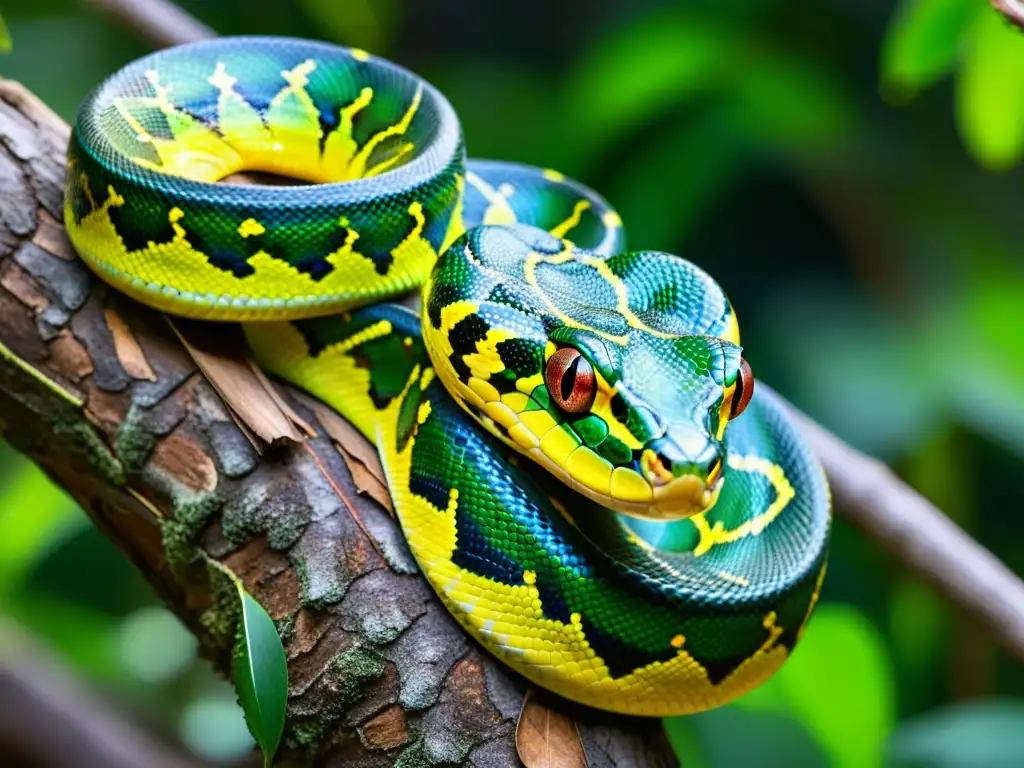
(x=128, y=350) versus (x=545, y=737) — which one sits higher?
(x=128, y=350)

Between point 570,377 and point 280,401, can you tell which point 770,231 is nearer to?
point 280,401

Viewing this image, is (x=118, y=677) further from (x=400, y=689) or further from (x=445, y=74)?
(x=445, y=74)

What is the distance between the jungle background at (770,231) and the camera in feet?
17.1

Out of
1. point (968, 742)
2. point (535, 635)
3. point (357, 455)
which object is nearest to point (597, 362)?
point (535, 635)

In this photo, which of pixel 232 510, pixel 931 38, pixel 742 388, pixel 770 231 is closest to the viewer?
pixel 742 388

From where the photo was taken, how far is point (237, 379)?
2.55 meters

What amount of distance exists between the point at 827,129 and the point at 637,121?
1.34 m

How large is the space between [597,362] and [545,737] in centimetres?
92

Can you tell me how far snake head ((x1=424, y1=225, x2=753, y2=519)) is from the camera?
1.97 m

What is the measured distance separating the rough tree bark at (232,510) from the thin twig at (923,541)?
130 cm

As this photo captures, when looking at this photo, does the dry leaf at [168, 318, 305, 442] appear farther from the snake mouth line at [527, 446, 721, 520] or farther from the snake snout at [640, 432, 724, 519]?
the snake snout at [640, 432, 724, 519]

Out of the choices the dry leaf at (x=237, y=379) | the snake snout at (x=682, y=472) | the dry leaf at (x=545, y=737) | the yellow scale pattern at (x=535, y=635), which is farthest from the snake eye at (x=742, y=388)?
the dry leaf at (x=237, y=379)

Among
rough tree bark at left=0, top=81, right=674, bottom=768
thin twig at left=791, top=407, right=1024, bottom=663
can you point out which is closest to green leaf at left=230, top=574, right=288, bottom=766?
rough tree bark at left=0, top=81, right=674, bottom=768

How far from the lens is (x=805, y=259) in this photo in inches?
284
